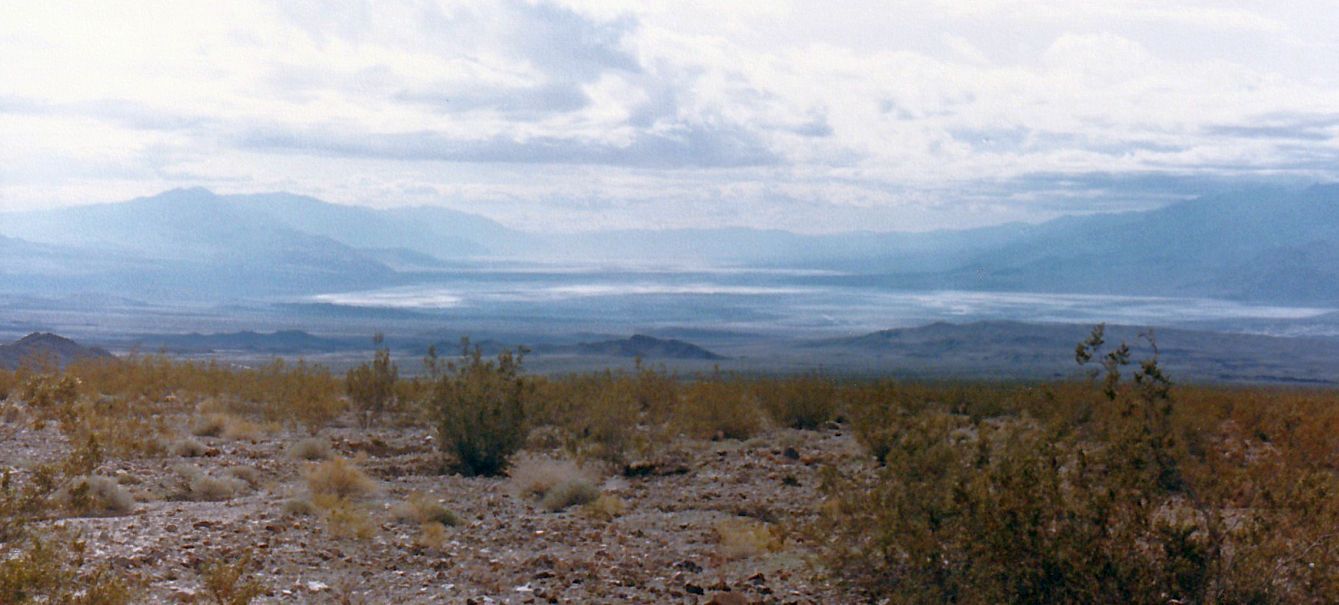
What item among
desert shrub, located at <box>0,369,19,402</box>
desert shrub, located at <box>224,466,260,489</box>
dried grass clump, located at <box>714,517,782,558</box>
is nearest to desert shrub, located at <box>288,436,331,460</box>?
desert shrub, located at <box>224,466,260,489</box>

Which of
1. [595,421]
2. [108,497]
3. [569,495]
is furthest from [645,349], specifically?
[108,497]

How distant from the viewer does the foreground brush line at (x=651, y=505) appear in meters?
7.28

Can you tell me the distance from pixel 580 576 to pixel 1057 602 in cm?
424

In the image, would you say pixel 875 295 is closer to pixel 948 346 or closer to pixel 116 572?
pixel 948 346

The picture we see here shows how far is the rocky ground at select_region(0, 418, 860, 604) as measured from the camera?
9375 mm

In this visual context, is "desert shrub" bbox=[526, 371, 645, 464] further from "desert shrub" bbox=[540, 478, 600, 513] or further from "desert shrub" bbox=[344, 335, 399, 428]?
"desert shrub" bbox=[344, 335, 399, 428]

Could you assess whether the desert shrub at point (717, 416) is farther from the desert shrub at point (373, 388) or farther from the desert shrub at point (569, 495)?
the desert shrub at point (569, 495)

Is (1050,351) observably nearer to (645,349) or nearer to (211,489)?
(645,349)

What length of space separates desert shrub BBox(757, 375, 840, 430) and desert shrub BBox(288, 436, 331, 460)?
34.3 feet

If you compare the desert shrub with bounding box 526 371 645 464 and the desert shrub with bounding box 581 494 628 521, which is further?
the desert shrub with bounding box 526 371 645 464

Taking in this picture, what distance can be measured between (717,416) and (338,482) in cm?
1010

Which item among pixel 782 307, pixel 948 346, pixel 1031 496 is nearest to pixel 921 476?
pixel 1031 496

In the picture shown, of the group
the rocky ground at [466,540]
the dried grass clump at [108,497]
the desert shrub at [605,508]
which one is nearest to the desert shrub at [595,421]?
the rocky ground at [466,540]

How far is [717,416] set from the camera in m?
22.7
